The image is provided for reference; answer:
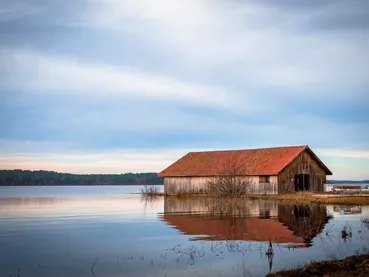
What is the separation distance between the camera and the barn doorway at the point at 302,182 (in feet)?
190

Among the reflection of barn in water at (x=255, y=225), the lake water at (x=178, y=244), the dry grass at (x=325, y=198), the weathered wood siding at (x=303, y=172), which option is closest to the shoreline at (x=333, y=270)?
the lake water at (x=178, y=244)

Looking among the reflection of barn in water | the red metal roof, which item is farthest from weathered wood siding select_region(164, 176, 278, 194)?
the reflection of barn in water

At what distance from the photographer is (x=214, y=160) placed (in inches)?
2603

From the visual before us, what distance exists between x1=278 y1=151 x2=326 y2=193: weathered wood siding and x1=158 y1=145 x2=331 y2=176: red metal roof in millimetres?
691

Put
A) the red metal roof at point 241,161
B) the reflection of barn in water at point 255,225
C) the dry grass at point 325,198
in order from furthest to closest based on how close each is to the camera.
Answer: the red metal roof at point 241,161
the dry grass at point 325,198
the reflection of barn in water at point 255,225

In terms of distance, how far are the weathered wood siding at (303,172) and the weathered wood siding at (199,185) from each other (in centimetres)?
96

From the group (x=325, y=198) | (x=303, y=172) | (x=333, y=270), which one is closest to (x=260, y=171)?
(x=303, y=172)

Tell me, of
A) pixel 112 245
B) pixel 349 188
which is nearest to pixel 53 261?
pixel 112 245

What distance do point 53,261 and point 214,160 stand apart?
48.5 m

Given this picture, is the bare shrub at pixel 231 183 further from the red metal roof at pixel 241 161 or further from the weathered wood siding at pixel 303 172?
the weathered wood siding at pixel 303 172

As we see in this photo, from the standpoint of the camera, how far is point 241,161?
62.4 m

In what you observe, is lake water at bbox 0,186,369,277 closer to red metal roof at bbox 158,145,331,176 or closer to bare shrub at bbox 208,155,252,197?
bare shrub at bbox 208,155,252,197

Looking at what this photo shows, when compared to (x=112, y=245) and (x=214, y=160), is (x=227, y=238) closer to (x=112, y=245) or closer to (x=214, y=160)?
(x=112, y=245)

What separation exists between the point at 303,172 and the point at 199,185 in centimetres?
1316
